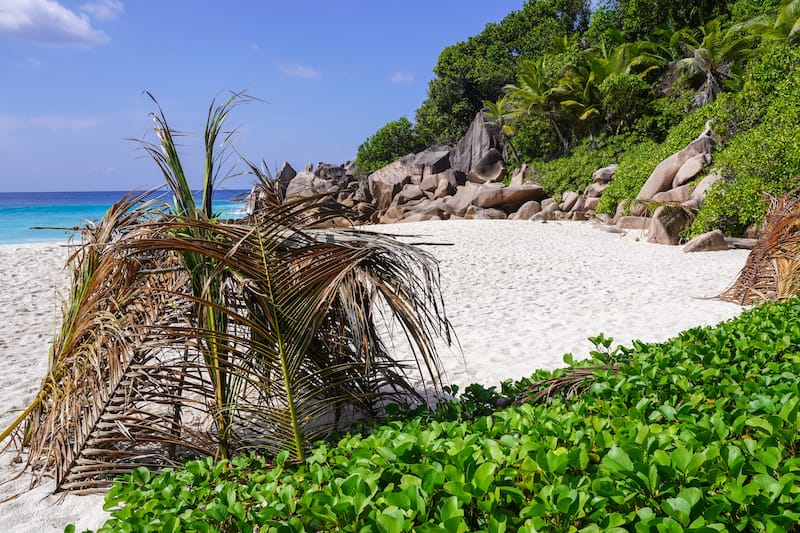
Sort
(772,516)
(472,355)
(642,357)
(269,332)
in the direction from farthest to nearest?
(472,355) → (642,357) → (269,332) → (772,516)

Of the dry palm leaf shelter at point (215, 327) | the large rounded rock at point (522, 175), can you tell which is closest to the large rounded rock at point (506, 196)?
the large rounded rock at point (522, 175)

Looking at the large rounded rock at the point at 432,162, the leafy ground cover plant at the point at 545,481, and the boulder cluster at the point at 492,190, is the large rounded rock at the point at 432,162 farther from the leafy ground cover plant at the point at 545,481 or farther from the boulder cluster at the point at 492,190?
the leafy ground cover plant at the point at 545,481

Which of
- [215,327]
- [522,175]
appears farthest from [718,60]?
[215,327]

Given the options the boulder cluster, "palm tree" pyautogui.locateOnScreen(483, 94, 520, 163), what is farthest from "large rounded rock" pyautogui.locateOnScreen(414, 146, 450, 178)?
"palm tree" pyautogui.locateOnScreen(483, 94, 520, 163)

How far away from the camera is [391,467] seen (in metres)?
1.57

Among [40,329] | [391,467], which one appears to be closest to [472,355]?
[391,467]

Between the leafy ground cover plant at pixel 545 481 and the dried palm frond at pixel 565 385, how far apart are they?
17.2 inches

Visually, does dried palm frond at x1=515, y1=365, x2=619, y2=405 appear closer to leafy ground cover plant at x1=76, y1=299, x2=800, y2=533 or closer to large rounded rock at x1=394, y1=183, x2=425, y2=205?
leafy ground cover plant at x1=76, y1=299, x2=800, y2=533

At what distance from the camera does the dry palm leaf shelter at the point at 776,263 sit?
17.2 ft

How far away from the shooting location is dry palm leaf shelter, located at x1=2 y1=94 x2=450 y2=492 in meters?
2.53

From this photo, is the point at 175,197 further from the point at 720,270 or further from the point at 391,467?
the point at 720,270

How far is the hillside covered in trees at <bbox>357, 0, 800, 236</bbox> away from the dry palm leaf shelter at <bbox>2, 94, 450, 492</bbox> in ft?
35.9

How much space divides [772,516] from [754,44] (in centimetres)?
2627

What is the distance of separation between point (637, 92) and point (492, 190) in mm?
7630
